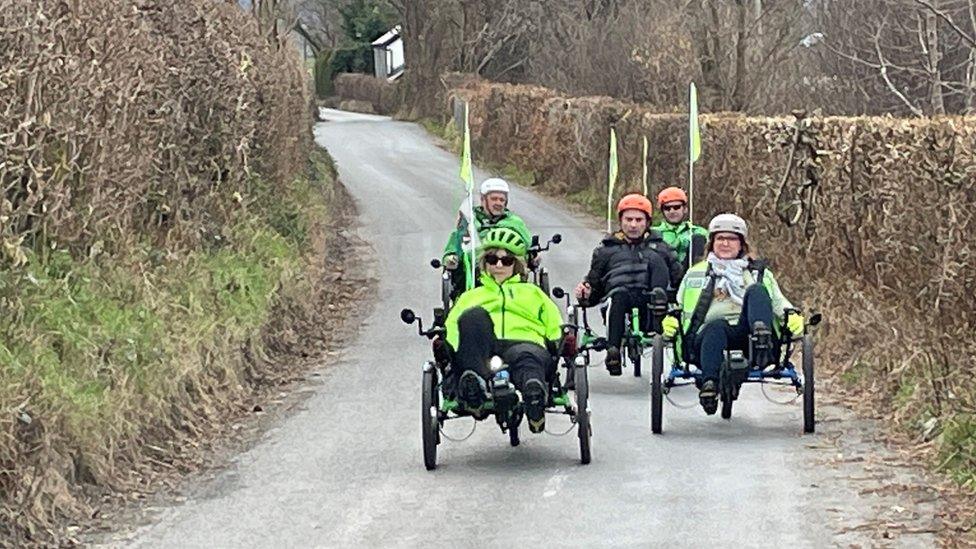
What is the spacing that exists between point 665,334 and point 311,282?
8.20 meters

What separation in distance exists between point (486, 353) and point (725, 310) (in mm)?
2052

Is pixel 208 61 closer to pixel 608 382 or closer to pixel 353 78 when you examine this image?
pixel 608 382

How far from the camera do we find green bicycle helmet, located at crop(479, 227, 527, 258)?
36.0ft

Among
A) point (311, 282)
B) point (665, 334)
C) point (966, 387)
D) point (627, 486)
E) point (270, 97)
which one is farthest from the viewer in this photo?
point (270, 97)

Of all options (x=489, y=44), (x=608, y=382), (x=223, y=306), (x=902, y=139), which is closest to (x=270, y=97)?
(x=223, y=306)

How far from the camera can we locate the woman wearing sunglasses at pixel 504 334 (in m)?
10.3

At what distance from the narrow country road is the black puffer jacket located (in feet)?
2.71

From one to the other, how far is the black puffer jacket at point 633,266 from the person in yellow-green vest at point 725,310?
1742 mm

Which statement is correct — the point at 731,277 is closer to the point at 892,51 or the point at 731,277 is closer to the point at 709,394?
the point at 709,394

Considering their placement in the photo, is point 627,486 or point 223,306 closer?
point 627,486

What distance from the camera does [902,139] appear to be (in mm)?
13430

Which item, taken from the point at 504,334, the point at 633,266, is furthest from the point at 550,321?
the point at 633,266

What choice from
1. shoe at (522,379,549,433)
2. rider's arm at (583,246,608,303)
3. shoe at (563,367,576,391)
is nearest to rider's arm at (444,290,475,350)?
shoe at (522,379,549,433)

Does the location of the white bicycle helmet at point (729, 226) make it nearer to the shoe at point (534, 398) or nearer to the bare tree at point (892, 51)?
the shoe at point (534, 398)
